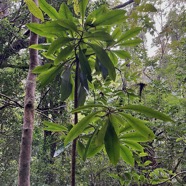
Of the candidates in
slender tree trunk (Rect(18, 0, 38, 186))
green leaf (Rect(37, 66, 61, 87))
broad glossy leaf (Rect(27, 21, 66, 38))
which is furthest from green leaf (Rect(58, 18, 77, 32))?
slender tree trunk (Rect(18, 0, 38, 186))

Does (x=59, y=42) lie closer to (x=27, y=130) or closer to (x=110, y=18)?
(x=110, y=18)

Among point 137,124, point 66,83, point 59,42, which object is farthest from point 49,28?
point 137,124

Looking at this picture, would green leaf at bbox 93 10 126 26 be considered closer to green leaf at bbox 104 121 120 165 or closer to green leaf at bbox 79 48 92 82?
green leaf at bbox 79 48 92 82

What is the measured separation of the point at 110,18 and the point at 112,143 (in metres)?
0.26

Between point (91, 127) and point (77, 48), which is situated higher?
point (77, 48)

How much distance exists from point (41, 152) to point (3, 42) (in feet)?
5.10

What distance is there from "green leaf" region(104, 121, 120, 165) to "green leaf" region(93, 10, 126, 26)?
0.21m

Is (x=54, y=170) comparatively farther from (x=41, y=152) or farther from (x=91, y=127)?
(x=91, y=127)

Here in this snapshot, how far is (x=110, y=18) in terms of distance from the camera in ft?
1.64

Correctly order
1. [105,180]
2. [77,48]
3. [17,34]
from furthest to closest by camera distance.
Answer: [105,180] < [17,34] < [77,48]

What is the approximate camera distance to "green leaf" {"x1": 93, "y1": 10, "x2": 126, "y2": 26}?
0.50m

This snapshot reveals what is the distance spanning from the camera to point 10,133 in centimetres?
292

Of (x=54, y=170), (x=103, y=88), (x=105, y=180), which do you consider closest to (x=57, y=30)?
(x=103, y=88)

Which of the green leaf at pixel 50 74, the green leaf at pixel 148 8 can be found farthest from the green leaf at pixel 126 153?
the green leaf at pixel 148 8
